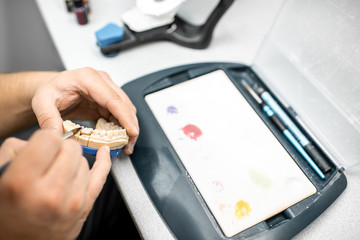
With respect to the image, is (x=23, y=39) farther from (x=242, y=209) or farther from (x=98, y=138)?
(x=242, y=209)

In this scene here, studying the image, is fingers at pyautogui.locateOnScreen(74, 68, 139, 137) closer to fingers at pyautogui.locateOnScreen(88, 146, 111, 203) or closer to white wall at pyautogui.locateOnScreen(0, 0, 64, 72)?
fingers at pyautogui.locateOnScreen(88, 146, 111, 203)

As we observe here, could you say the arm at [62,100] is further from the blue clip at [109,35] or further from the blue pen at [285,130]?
the blue pen at [285,130]

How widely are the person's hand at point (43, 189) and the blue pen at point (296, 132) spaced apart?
0.42 meters

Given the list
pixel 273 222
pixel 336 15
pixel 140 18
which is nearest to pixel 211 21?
pixel 140 18

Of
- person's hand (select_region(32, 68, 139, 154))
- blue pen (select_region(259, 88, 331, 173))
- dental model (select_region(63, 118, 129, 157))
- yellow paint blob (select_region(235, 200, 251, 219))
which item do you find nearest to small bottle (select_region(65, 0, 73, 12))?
person's hand (select_region(32, 68, 139, 154))

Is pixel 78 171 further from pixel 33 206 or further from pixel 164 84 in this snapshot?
pixel 164 84

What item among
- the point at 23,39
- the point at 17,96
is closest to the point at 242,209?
the point at 17,96

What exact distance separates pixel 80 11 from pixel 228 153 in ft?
1.76

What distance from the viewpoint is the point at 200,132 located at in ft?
1.82

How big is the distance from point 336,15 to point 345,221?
383 mm

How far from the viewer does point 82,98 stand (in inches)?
23.4

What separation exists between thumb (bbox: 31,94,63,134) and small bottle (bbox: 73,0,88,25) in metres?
0.30

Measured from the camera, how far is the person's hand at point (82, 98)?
0.50m

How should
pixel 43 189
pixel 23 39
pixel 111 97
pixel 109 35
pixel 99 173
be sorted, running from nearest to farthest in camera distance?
1. pixel 43 189
2. pixel 99 173
3. pixel 111 97
4. pixel 109 35
5. pixel 23 39
